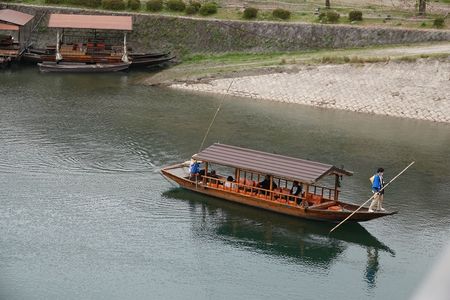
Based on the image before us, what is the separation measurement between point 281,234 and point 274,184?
330 centimetres

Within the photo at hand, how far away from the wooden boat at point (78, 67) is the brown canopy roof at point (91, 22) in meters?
3.28

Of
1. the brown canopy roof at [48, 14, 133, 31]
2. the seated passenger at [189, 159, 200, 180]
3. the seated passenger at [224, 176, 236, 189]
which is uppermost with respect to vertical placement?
the brown canopy roof at [48, 14, 133, 31]

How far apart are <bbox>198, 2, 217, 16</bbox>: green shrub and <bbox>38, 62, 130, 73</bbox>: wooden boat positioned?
10.2m

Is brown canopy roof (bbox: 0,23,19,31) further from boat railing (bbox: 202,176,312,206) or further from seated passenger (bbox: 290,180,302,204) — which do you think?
seated passenger (bbox: 290,180,302,204)

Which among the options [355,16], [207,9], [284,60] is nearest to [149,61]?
[207,9]

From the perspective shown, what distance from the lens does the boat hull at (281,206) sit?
85.2ft

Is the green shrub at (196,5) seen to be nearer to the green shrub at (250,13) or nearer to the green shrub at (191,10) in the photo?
the green shrub at (191,10)

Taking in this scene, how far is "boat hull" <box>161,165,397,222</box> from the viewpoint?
1022 inches

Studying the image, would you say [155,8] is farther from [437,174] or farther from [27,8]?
[437,174]

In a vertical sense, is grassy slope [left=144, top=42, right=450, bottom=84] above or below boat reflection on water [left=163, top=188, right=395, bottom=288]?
above

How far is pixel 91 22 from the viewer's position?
58.2m

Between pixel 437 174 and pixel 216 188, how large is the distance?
1181cm

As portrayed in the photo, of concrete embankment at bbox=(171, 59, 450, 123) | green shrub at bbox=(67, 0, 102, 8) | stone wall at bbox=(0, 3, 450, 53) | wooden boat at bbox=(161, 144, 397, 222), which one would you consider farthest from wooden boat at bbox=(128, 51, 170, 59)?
wooden boat at bbox=(161, 144, 397, 222)

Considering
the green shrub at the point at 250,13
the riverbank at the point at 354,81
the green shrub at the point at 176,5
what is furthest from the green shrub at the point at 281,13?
the riverbank at the point at 354,81
